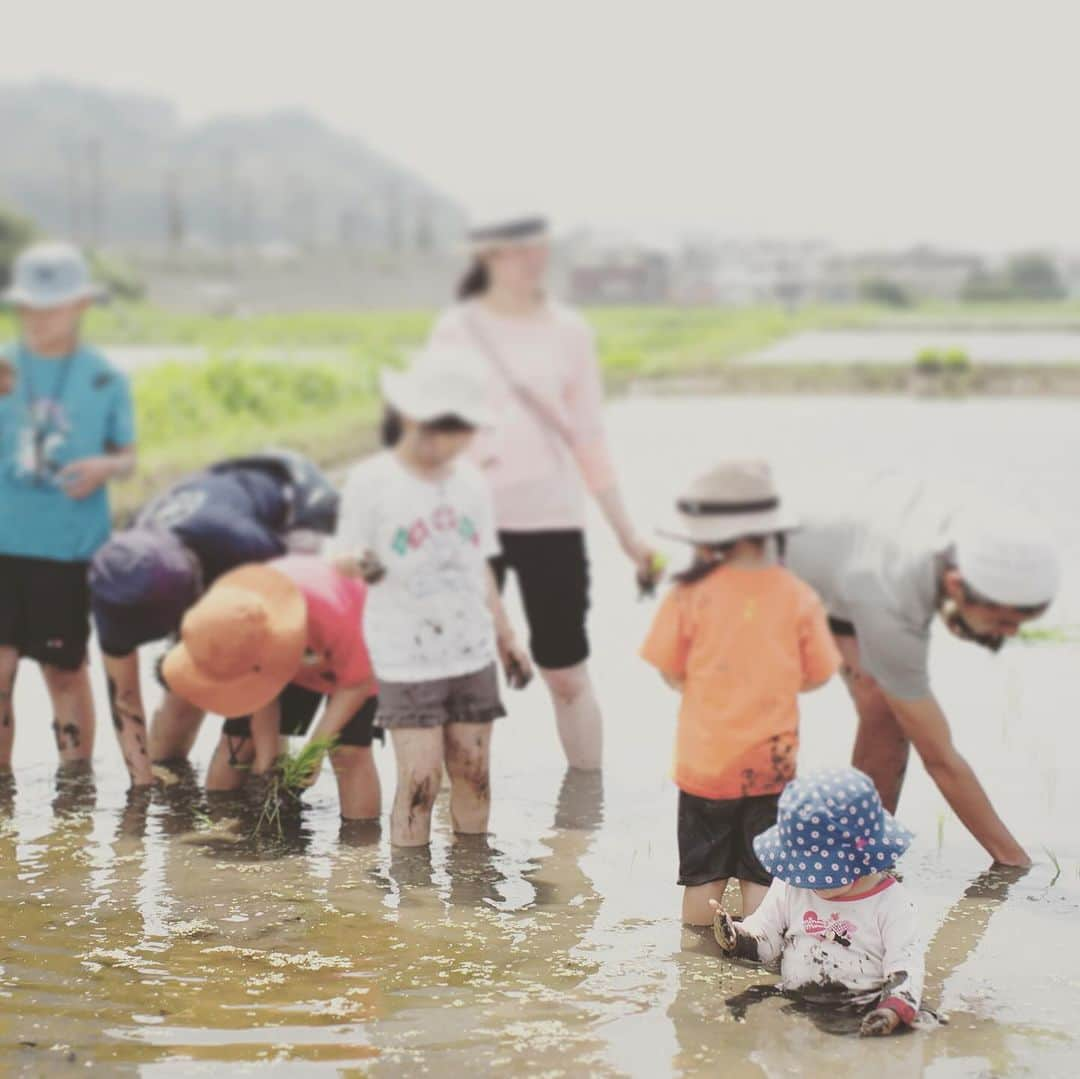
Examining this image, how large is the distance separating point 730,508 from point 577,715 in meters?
1.69

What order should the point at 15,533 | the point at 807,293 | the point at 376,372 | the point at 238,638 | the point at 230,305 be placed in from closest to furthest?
the point at 238,638
the point at 15,533
the point at 376,372
the point at 230,305
the point at 807,293

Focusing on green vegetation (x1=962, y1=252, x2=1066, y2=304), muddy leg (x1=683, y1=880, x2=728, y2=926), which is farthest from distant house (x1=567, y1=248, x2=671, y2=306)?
muddy leg (x1=683, y1=880, x2=728, y2=926)

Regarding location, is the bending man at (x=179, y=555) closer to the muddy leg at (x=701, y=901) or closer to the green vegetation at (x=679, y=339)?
the muddy leg at (x=701, y=901)

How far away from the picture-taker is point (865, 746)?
4.74 metres

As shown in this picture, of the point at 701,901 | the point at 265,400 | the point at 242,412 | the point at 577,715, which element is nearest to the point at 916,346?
the point at 265,400

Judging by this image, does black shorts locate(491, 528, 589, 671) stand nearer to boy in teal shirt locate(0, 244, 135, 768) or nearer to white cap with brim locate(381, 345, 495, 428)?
white cap with brim locate(381, 345, 495, 428)

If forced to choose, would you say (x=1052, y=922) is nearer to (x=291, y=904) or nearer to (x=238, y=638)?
(x=291, y=904)

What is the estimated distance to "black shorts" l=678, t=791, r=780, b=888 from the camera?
3.89 meters

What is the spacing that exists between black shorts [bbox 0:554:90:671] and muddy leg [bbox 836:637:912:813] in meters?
2.26

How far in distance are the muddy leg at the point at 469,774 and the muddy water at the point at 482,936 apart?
76 mm

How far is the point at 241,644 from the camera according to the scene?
458 cm

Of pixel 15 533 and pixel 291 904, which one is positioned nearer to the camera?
pixel 291 904

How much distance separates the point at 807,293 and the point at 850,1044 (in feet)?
464

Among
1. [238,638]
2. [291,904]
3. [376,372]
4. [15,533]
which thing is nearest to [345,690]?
[238,638]
